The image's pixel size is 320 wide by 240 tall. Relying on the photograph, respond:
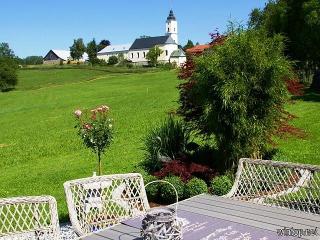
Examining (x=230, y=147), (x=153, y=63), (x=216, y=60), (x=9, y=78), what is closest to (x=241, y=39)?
(x=216, y=60)

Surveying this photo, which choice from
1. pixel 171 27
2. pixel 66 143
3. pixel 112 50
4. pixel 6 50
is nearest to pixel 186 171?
pixel 66 143

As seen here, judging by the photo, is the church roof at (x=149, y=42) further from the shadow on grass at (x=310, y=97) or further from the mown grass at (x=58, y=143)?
the shadow on grass at (x=310, y=97)

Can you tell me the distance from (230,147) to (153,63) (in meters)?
93.3

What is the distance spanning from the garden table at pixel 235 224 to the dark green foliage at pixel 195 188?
3363 millimetres

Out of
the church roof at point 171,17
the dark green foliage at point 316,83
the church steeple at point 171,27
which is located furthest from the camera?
the church roof at point 171,17

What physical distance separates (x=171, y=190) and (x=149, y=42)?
148 meters

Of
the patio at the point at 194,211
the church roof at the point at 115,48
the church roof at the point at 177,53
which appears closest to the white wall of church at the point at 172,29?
the church roof at the point at 115,48

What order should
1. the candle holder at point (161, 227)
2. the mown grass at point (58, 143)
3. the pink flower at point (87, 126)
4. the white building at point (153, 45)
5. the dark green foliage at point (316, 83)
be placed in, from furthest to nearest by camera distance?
the white building at point (153, 45)
the dark green foliage at point (316, 83)
the mown grass at point (58, 143)
the pink flower at point (87, 126)
the candle holder at point (161, 227)

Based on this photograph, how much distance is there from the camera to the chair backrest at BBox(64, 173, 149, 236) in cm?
558

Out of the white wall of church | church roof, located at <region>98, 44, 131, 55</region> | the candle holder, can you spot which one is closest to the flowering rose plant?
the candle holder

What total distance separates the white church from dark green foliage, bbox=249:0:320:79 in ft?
324

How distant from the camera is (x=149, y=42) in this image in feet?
504

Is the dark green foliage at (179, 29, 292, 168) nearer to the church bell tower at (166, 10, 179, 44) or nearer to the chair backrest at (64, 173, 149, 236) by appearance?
the chair backrest at (64, 173, 149, 236)

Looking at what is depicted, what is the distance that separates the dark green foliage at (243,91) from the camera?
8.56m
